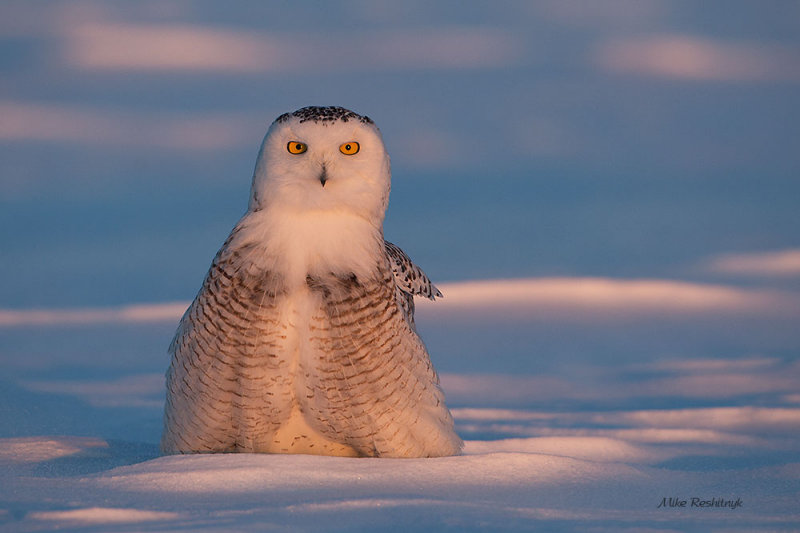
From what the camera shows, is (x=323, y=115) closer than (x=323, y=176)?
No

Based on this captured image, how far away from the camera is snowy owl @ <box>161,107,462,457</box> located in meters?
6.76

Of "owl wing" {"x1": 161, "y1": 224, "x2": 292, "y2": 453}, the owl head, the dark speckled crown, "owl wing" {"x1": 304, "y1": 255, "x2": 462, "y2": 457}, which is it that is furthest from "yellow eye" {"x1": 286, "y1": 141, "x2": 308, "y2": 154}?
"owl wing" {"x1": 304, "y1": 255, "x2": 462, "y2": 457}

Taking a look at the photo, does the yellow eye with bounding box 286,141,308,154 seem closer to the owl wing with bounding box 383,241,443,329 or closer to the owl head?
the owl head

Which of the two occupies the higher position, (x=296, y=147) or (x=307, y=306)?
(x=296, y=147)

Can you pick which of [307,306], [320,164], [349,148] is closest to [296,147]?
[320,164]

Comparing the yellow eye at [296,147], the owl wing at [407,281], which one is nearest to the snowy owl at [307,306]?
the yellow eye at [296,147]

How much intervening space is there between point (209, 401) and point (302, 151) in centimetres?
165

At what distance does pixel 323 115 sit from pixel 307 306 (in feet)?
3.74

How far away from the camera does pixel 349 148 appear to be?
6.78 m

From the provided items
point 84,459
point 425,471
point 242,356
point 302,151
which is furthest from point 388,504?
point 84,459

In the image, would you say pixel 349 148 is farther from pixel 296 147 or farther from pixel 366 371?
pixel 366 371

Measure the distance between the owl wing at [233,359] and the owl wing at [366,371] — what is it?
0.23 metres

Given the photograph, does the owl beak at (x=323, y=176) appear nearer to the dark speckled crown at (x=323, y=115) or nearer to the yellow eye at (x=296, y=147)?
the yellow eye at (x=296, y=147)

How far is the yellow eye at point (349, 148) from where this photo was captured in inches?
266
